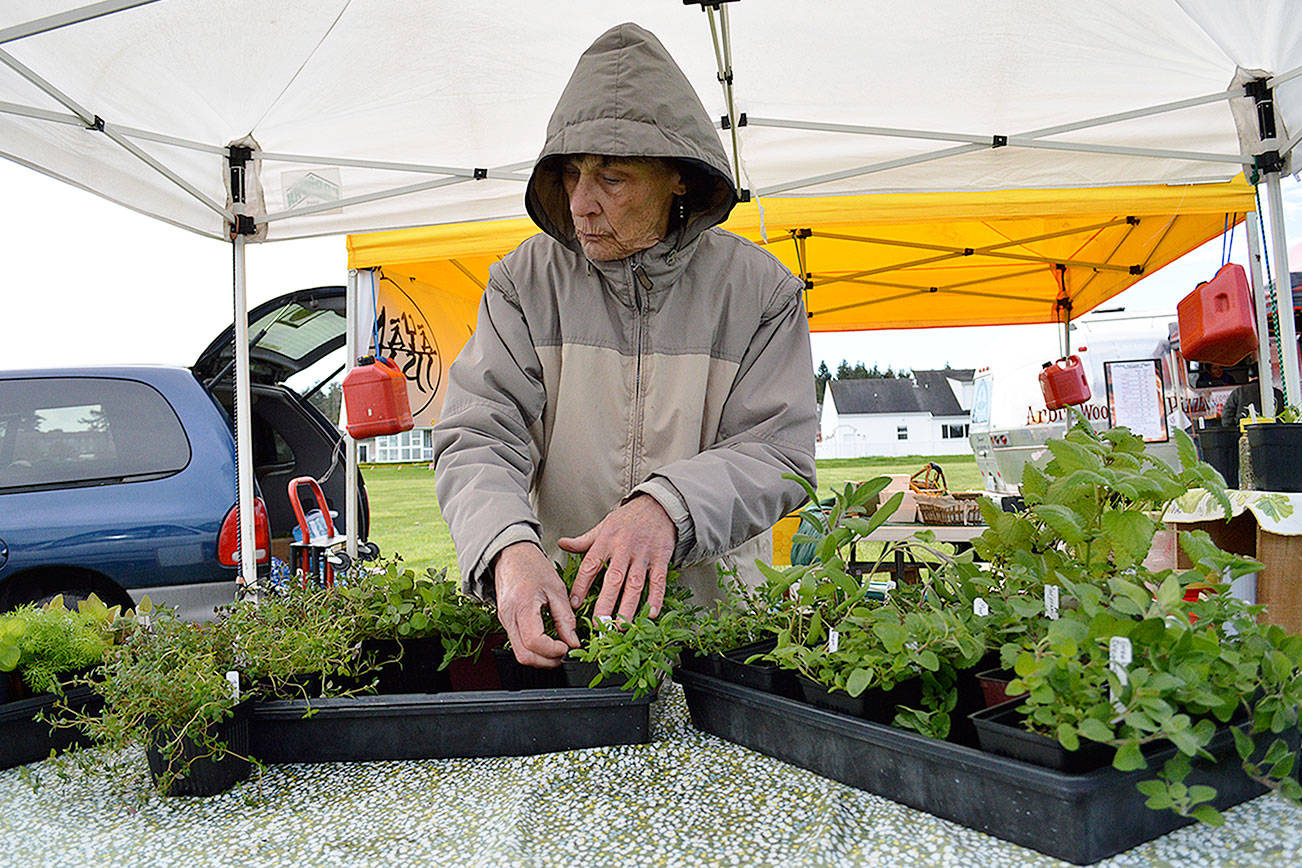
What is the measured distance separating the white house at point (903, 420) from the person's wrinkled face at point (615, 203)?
139ft

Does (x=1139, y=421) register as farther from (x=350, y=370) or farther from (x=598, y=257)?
(x=598, y=257)

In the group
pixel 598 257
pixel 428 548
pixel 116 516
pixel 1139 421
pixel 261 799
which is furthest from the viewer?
pixel 428 548

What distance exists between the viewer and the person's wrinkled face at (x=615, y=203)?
4.33ft

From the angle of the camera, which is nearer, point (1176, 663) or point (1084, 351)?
point (1176, 663)

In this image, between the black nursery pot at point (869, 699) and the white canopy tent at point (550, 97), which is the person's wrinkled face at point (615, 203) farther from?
the white canopy tent at point (550, 97)

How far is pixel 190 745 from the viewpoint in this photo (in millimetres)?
938

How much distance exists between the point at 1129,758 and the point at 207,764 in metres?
0.92

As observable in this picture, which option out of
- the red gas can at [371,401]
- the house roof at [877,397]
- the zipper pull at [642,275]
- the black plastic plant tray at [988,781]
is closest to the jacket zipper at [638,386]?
the zipper pull at [642,275]

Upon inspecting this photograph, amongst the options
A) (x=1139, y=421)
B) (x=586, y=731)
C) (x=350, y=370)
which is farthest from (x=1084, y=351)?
(x=586, y=731)

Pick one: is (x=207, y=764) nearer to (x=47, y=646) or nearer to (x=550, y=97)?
A: (x=47, y=646)

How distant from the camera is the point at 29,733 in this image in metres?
1.09

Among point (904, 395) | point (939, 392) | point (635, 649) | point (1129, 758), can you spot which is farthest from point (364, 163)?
point (939, 392)

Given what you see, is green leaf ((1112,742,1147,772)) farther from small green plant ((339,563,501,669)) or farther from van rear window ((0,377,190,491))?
van rear window ((0,377,190,491))

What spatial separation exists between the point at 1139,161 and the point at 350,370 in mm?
4049
